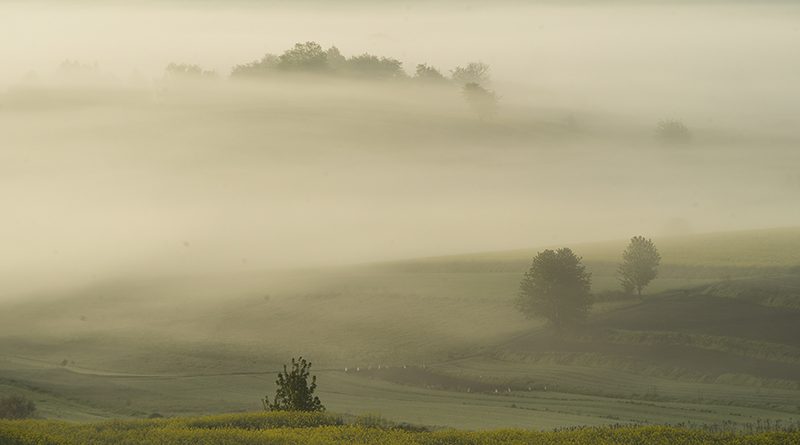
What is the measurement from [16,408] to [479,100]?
137m

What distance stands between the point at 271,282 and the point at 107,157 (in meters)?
77.0

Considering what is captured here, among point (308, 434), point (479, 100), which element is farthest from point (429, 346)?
point (479, 100)

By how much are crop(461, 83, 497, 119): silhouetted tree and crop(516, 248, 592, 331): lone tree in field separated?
339 feet

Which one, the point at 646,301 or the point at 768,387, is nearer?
the point at 768,387

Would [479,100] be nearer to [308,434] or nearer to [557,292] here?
[557,292]

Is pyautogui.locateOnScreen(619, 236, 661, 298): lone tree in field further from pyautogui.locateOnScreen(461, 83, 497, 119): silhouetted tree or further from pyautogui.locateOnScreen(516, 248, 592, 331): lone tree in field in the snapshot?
pyautogui.locateOnScreen(461, 83, 497, 119): silhouetted tree

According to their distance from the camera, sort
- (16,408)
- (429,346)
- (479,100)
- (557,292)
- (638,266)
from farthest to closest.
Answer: (479,100) < (638,266) < (557,292) < (429,346) < (16,408)

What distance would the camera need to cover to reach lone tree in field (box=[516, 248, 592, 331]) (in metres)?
77.2

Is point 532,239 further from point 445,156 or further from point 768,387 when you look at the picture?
point 768,387

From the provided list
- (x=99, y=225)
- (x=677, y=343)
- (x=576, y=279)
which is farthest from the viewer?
(x=99, y=225)

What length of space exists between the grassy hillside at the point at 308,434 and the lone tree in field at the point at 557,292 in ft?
124

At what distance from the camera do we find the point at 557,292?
77.9 meters

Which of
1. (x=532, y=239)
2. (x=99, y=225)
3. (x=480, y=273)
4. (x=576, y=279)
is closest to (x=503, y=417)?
(x=576, y=279)

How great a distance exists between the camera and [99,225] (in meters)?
136
